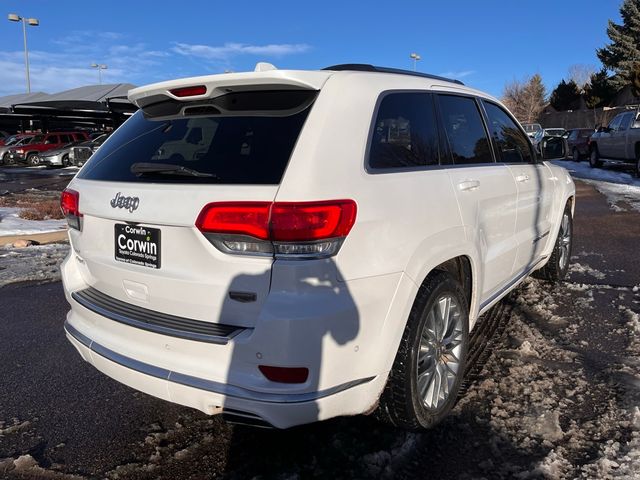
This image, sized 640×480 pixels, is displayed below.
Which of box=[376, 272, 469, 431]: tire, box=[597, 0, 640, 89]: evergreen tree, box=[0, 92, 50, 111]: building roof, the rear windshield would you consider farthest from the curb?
box=[597, 0, 640, 89]: evergreen tree

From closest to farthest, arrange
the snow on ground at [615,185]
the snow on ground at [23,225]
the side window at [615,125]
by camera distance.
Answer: the snow on ground at [23,225] → the snow on ground at [615,185] → the side window at [615,125]

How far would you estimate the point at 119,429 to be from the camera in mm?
2947

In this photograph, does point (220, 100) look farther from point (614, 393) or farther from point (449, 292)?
point (614, 393)

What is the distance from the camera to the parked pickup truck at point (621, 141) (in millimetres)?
16345

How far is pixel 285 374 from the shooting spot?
7.07 feet

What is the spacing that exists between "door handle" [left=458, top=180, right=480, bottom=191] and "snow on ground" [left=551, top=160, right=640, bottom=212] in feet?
28.0

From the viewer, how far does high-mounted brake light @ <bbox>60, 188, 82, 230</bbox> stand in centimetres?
287

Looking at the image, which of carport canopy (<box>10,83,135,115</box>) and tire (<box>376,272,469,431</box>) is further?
carport canopy (<box>10,83,135,115</box>)

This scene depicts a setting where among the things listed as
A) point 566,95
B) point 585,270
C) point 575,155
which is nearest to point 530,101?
point 566,95

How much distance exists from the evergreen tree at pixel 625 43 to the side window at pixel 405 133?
49.9 metres

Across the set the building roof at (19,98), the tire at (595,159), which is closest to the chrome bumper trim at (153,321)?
the tire at (595,159)

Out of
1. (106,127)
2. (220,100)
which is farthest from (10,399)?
(106,127)

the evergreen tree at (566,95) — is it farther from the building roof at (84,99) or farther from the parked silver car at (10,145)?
the parked silver car at (10,145)

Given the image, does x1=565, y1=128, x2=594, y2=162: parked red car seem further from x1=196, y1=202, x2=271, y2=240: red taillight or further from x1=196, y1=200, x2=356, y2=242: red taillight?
x1=196, y1=202, x2=271, y2=240: red taillight
